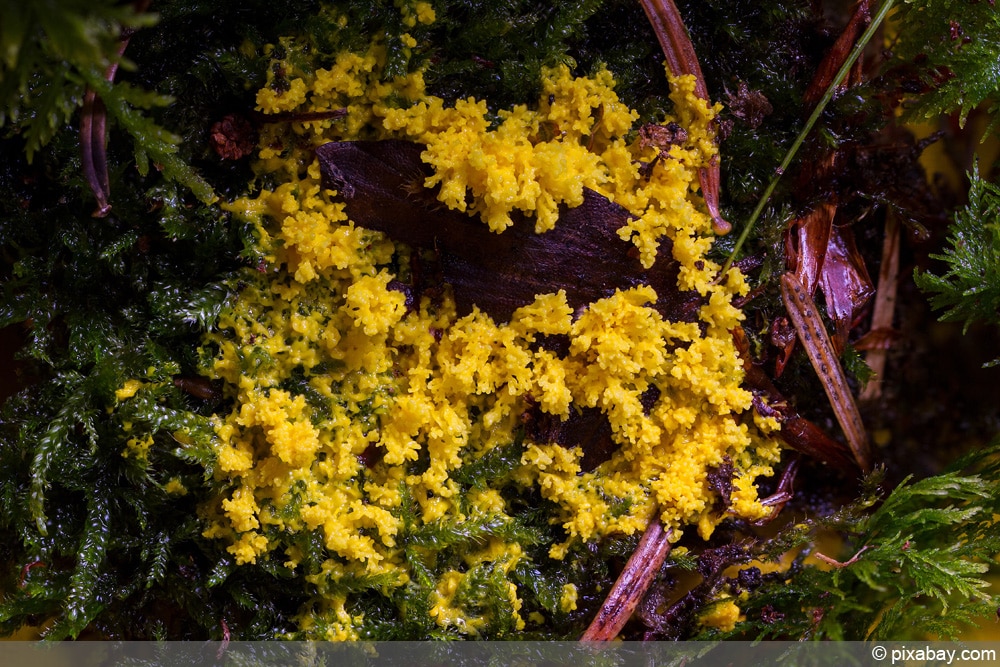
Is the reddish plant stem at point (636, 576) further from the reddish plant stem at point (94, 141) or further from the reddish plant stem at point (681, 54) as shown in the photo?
the reddish plant stem at point (94, 141)

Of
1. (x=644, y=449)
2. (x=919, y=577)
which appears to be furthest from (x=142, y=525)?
(x=919, y=577)

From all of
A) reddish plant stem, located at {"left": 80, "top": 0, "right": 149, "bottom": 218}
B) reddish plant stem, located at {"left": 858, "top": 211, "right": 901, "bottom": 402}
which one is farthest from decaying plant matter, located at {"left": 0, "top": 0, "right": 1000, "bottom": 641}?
reddish plant stem, located at {"left": 858, "top": 211, "right": 901, "bottom": 402}

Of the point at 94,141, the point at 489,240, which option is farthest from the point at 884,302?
the point at 94,141

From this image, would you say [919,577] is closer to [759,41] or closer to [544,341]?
[544,341]

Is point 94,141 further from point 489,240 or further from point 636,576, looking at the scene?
point 636,576

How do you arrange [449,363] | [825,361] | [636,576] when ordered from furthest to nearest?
[825,361]
[636,576]
[449,363]

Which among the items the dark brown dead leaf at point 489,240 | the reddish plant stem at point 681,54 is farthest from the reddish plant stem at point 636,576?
the reddish plant stem at point 681,54
